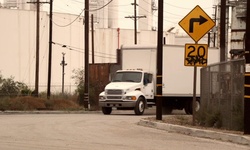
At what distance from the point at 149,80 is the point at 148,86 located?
1.30 feet

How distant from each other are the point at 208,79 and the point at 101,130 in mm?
4405

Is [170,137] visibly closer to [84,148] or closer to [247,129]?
[247,129]

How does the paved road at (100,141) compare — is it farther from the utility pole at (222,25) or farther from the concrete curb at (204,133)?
the utility pole at (222,25)

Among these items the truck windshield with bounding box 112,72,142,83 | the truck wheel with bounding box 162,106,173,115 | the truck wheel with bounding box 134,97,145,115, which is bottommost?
the truck wheel with bounding box 162,106,173,115

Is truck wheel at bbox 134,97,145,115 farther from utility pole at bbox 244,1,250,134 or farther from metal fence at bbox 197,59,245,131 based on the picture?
utility pole at bbox 244,1,250,134

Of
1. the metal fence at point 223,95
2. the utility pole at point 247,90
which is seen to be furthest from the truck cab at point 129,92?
the utility pole at point 247,90

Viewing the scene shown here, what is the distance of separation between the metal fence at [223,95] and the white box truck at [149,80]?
10542mm

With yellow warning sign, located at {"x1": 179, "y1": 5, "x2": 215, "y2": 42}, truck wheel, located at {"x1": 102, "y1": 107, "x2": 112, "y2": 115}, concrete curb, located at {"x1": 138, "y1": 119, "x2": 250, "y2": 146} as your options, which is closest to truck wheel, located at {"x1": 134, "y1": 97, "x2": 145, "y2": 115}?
truck wheel, located at {"x1": 102, "y1": 107, "x2": 112, "y2": 115}

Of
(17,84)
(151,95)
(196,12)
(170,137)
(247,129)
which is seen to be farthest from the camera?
(17,84)

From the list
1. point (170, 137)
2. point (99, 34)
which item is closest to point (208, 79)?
point (170, 137)

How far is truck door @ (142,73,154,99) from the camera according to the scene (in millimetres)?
31273

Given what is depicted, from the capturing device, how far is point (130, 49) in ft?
107

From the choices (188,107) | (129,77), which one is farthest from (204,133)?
(188,107)

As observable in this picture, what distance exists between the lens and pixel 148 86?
3152cm
